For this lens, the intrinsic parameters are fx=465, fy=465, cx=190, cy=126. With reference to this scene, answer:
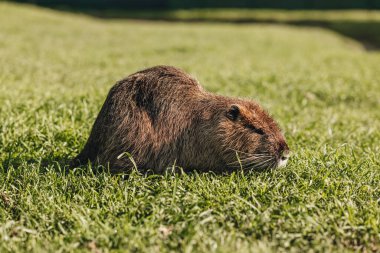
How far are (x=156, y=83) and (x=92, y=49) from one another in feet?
40.7

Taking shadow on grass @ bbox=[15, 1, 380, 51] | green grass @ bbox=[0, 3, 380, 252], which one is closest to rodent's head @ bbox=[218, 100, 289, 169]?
green grass @ bbox=[0, 3, 380, 252]

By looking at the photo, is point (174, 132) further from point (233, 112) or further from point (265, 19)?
point (265, 19)

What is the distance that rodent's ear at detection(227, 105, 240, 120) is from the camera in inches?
163

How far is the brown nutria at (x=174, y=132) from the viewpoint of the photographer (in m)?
3.93

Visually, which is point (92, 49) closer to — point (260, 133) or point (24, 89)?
point (24, 89)

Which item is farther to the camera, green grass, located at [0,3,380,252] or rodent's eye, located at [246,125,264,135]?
rodent's eye, located at [246,125,264,135]

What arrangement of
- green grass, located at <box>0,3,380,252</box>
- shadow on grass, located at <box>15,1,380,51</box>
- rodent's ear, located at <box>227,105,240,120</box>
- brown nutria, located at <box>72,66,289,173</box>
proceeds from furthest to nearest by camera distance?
shadow on grass, located at <box>15,1,380,51</box> → rodent's ear, located at <box>227,105,240,120</box> → brown nutria, located at <box>72,66,289,173</box> → green grass, located at <box>0,3,380,252</box>

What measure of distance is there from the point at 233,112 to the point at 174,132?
0.57m

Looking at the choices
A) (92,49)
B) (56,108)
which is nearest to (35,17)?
(92,49)

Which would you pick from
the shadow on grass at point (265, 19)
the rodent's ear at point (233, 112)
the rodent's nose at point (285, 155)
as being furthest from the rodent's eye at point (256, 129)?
the shadow on grass at point (265, 19)

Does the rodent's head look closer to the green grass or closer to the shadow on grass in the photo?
the green grass

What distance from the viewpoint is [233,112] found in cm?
416

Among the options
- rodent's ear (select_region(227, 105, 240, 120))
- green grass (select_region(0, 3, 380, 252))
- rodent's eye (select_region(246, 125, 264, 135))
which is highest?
rodent's ear (select_region(227, 105, 240, 120))

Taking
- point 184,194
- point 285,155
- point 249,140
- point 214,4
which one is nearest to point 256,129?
point 249,140
